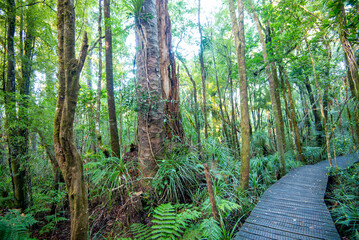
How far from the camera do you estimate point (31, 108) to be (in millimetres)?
3986

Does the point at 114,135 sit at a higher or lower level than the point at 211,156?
higher

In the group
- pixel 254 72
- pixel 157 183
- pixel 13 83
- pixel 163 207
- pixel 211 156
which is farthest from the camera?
pixel 254 72

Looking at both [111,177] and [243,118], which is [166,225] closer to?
[111,177]

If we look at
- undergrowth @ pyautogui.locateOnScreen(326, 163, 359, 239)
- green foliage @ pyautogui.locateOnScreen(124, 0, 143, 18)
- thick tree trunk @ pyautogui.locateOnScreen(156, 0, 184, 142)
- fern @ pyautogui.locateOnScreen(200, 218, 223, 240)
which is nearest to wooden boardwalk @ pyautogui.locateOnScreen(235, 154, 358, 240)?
undergrowth @ pyautogui.locateOnScreen(326, 163, 359, 239)

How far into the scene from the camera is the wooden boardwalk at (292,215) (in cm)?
242

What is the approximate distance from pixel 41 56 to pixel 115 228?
5.67m

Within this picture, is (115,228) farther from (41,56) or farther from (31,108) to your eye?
(41,56)

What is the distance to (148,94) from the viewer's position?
3.85m

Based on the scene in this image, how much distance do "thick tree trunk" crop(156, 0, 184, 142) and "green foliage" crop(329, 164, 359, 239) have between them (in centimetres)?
344

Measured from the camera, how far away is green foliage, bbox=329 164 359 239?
2787 millimetres

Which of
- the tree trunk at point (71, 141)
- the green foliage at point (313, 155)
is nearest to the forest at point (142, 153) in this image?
the tree trunk at point (71, 141)

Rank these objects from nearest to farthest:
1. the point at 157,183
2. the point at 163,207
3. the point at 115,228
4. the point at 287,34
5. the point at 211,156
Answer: the point at 163,207 → the point at 115,228 → the point at 157,183 → the point at 211,156 → the point at 287,34

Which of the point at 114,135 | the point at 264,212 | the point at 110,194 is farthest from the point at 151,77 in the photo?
the point at 264,212

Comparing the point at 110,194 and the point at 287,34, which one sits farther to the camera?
the point at 287,34
